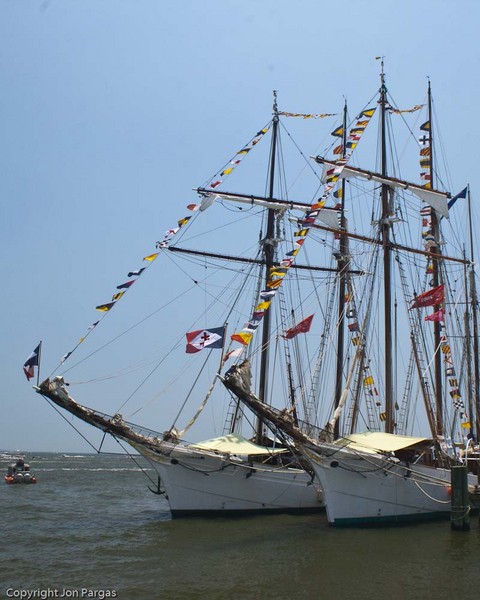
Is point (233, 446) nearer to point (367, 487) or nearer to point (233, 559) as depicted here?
point (367, 487)

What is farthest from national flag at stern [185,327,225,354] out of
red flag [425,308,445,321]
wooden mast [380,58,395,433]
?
red flag [425,308,445,321]

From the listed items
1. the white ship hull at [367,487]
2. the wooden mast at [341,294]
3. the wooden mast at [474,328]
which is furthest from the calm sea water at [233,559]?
the wooden mast at [474,328]

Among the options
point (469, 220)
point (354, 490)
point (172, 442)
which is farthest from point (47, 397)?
point (469, 220)

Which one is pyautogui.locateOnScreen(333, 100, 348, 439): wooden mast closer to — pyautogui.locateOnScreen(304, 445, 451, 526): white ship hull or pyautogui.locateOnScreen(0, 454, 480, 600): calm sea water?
pyautogui.locateOnScreen(304, 445, 451, 526): white ship hull

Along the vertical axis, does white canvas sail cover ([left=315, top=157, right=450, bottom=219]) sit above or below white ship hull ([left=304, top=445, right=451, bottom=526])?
above

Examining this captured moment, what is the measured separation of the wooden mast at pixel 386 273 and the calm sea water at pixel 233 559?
688cm

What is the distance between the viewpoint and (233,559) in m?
20.9

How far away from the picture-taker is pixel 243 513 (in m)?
31.3

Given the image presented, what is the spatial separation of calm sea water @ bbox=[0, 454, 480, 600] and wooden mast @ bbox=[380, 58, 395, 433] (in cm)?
688

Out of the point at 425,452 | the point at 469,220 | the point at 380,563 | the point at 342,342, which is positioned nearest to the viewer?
the point at 380,563

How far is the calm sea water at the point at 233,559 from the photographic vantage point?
17.2 metres

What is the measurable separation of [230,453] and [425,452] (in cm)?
951

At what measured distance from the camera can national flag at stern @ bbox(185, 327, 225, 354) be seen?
2703 cm

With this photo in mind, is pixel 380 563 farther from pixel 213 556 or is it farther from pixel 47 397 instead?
pixel 47 397
